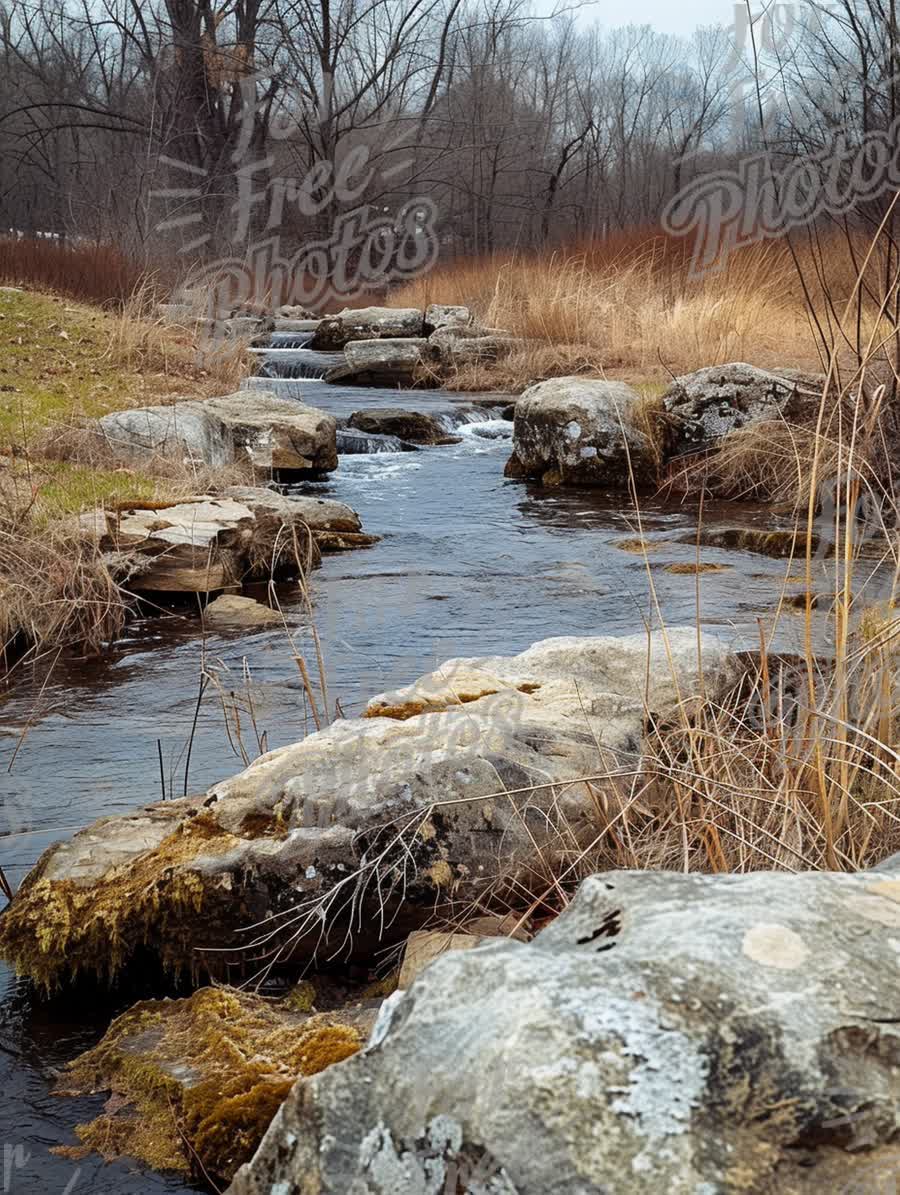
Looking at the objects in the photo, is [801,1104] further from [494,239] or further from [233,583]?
[494,239]

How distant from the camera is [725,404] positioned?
25.5 feet

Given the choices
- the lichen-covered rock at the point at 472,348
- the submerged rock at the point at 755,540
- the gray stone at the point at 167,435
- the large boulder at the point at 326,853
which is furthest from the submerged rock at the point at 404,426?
the large boulder at the point at 326,853

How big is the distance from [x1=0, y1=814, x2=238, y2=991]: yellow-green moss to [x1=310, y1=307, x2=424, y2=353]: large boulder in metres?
12.7

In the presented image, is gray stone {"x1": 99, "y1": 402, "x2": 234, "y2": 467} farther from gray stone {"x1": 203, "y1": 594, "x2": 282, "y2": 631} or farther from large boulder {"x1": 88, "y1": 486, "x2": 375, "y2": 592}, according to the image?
gray stone {"x1": 203, "y1": 594, "x2": 282, "y2": 631}

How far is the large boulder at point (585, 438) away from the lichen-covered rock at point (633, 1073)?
6.86m

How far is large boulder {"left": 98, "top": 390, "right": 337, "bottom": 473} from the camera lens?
683 cm

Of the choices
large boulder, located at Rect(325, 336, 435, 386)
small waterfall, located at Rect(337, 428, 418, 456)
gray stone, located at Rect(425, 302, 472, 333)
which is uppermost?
gray stone, located at Rect(425, 302, 472, 333)

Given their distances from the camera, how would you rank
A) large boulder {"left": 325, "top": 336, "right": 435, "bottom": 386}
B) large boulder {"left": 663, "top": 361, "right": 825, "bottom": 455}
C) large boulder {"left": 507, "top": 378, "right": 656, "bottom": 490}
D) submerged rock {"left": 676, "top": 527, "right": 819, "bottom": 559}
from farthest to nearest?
large boulder {"left": 325, "top": 336, "right": 435, "bottom": 386}, large boulder {"left": 507, "top": 378, "right": 656, "bottom": 490}, large boulder {"left": 663, "top": 361, "right": 825, "bottom": 455}, submerged rock {"left": 676, "top": 527, "right": 819, "bottom": 559}

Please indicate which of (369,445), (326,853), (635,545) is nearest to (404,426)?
(369,445)

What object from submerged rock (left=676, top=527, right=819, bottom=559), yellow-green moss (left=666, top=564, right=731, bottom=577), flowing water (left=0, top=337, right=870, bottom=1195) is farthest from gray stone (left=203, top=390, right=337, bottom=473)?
yellow-green moss (left=666, top=564, right=731, bottom=577)

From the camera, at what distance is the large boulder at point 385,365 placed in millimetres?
12375

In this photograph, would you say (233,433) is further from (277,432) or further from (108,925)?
(108,925)

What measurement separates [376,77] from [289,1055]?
840 inches

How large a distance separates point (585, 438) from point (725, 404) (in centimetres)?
96
